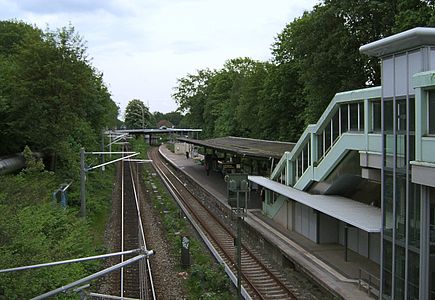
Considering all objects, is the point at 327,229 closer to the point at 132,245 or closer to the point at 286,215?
the point at 286,215

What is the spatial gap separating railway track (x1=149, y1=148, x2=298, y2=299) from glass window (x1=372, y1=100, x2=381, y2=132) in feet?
18.4

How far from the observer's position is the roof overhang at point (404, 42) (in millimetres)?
11188

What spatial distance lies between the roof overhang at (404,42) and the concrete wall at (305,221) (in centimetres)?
908

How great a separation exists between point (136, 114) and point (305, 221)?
416 feet

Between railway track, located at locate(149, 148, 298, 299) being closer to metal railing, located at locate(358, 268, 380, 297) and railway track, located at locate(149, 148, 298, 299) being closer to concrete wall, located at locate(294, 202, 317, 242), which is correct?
metal railing, located at locate(358, 268, 380, 297)

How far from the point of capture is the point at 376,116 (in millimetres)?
15922

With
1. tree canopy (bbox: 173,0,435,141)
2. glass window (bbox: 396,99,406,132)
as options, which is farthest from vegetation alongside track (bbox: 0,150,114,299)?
tree canopy (bbox: 173,0,435,141)

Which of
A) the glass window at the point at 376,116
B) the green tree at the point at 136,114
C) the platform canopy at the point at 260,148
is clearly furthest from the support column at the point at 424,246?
the green tree at the point at 136,114

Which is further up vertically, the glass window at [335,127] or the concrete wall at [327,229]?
the glass window at [335,127]

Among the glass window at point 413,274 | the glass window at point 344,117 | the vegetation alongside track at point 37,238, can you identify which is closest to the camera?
the vegetation alongside track at point 37,238

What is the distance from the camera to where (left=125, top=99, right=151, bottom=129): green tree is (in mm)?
145125

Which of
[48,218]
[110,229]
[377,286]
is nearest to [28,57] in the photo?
[110,229]

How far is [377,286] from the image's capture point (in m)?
14.3

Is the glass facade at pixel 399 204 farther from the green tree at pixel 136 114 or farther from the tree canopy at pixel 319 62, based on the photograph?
the green tree at pixel 136 114
